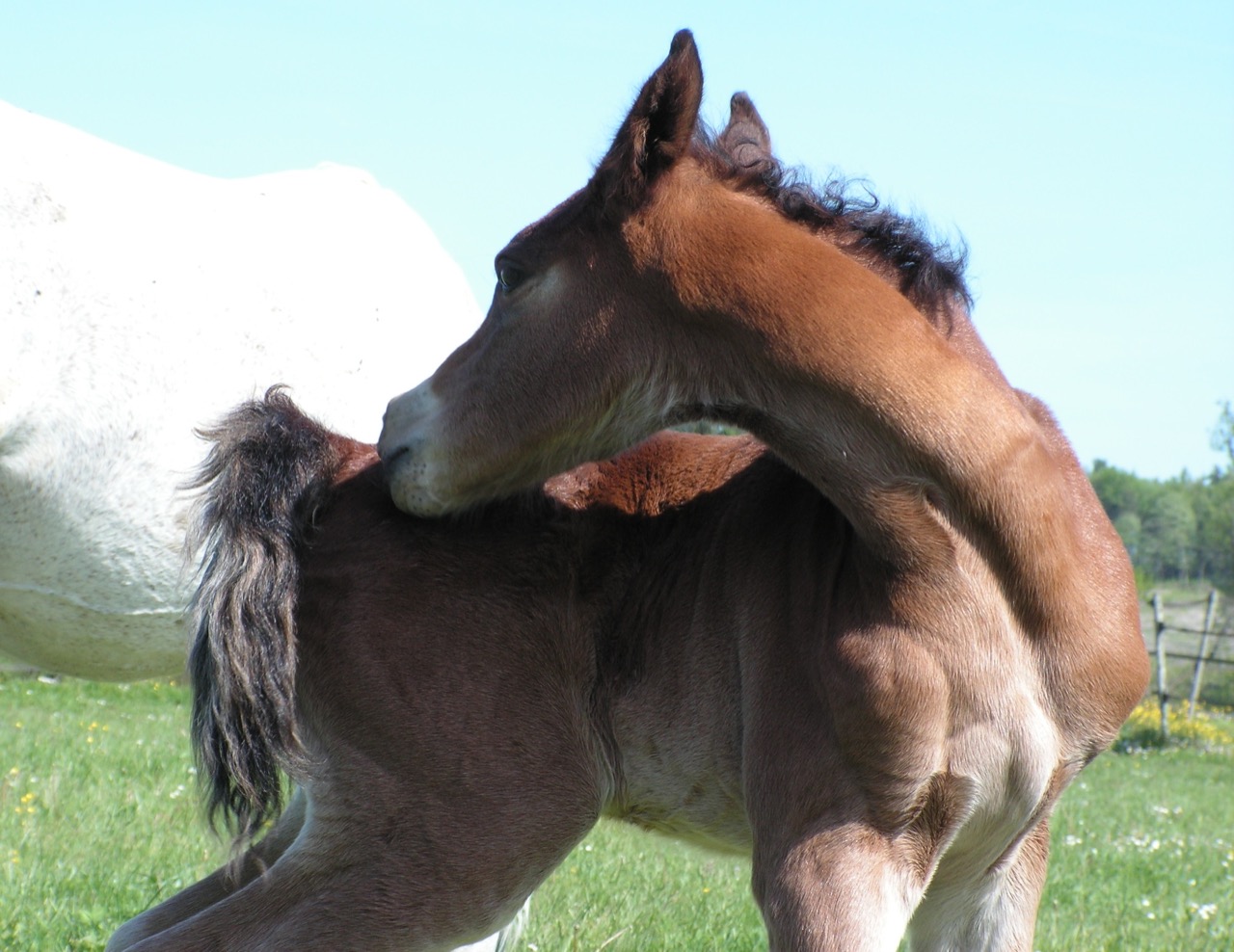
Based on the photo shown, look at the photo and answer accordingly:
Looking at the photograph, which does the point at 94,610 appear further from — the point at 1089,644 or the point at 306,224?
the point at 1089,644

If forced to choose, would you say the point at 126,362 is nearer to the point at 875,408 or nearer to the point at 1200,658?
the point at 875,408

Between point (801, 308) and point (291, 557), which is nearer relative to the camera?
point (801, 308)

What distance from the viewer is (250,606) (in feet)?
8.57

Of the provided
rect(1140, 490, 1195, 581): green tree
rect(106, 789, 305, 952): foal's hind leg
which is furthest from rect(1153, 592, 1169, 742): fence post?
rect(1140, 490, 1195, 581): green tree

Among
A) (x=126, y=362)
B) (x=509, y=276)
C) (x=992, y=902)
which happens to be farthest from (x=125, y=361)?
(x=992, y=902)

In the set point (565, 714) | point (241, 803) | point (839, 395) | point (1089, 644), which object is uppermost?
point (839, 395)

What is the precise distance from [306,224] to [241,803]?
6.95 ft

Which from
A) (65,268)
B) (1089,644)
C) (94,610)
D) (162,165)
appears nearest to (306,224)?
(162,165)

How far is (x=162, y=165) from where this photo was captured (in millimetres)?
3982

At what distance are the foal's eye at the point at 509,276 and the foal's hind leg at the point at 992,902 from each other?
1500 millimetres

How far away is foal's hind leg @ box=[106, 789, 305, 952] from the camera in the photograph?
282 centimetres

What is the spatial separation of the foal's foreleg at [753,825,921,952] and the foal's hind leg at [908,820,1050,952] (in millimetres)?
360

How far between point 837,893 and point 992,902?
0.61 m

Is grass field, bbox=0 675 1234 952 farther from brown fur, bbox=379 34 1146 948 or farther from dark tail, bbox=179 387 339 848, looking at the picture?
brown fur, bbox=379 34 1146 948
